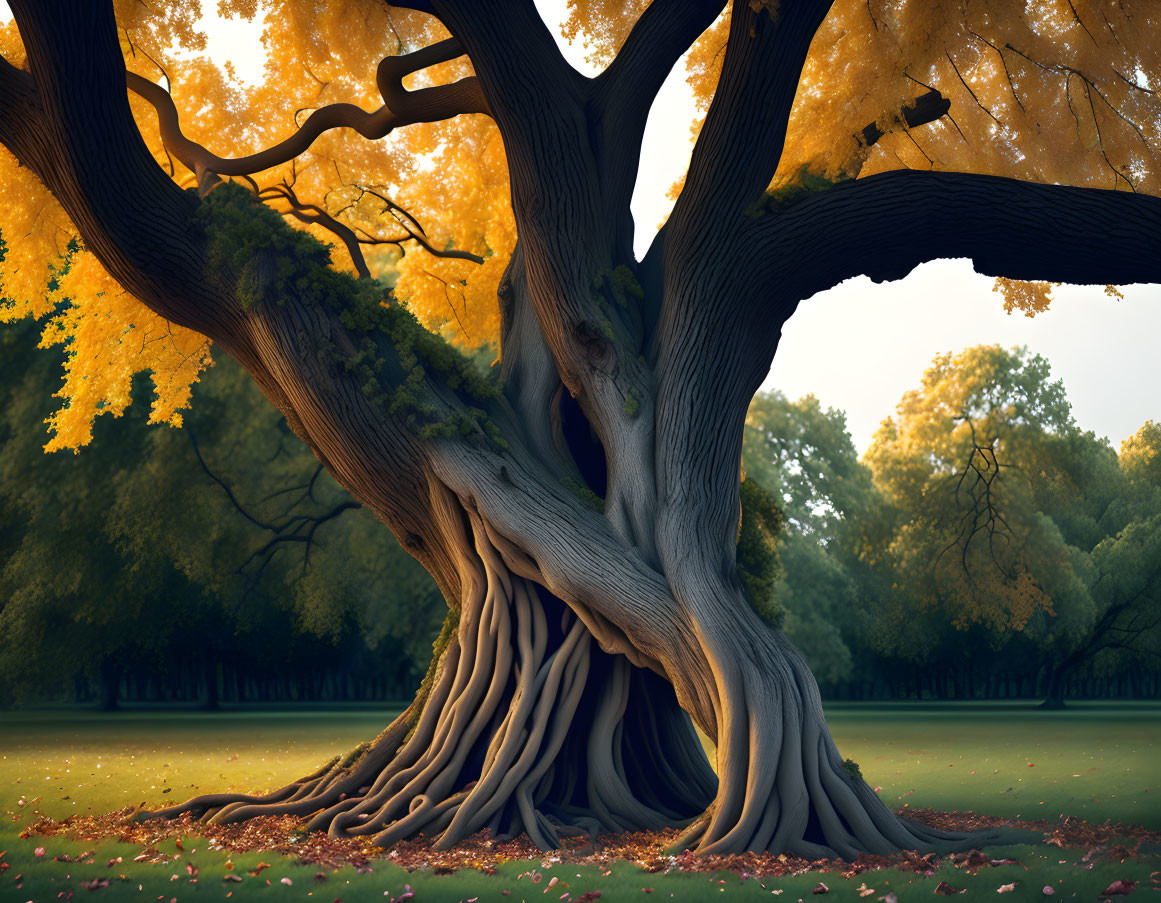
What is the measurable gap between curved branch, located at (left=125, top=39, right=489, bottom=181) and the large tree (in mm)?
100

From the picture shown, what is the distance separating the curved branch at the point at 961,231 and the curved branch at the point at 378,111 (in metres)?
4.33

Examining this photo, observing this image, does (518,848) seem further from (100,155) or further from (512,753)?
(100,155)

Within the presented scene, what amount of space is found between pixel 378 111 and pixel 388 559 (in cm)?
1629

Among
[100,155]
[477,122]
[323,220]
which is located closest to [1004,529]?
[477,122]

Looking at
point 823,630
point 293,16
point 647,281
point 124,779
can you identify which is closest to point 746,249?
point 647,281

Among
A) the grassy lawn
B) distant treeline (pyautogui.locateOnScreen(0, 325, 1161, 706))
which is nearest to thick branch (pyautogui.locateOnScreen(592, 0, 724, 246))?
the grassy lawn

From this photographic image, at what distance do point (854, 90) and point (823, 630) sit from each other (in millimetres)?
24223

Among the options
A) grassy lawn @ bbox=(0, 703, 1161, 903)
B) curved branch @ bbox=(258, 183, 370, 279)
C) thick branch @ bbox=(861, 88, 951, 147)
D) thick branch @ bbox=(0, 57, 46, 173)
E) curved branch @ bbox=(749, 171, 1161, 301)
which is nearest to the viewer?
grassy lawn @ bbox=(0, 703, 1161, 903)

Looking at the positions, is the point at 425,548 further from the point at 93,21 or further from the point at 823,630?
the point at 823,630

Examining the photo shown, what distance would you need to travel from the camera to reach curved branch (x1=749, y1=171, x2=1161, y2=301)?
7891 mm

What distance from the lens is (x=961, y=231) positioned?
823 cm

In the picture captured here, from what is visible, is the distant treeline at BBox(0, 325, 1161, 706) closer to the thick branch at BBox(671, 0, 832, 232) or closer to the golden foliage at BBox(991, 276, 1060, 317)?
the golden foliage at BBox(991, 276, 1060, 317)

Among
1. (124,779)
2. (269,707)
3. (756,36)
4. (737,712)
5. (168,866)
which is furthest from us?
(269,707)

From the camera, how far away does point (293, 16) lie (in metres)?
13.6
